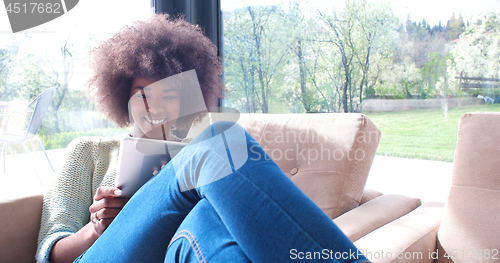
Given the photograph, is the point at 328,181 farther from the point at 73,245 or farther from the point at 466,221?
the point at 73,245

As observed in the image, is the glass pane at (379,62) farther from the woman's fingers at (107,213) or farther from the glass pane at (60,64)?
the woman's fingers at (107,213)

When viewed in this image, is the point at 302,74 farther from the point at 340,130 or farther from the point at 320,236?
the point at 320,236


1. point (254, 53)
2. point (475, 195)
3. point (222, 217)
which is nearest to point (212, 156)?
point (222, 217)

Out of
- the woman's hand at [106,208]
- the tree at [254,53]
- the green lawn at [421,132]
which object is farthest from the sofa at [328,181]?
the tree at [254,53]

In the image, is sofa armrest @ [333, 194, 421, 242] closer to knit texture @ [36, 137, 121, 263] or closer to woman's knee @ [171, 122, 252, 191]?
woman's knee @ [171, 122, 252, 191]

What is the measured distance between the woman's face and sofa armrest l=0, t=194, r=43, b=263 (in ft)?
1.34

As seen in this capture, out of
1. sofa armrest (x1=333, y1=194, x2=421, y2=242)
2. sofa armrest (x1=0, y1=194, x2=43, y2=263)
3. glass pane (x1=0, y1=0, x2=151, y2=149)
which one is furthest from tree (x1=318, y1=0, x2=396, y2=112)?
sofa armrest (x1=0, y1=194, x2=43, y2=263)

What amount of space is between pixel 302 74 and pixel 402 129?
0.70 meters

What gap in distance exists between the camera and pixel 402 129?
6.61ft

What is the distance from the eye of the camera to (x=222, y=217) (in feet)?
2.29

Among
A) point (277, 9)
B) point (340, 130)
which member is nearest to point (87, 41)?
point (277, 9)

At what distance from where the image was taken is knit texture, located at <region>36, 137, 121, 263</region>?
109 cm

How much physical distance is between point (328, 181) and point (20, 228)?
1.03 meters

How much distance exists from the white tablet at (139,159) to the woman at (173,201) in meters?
0.04
